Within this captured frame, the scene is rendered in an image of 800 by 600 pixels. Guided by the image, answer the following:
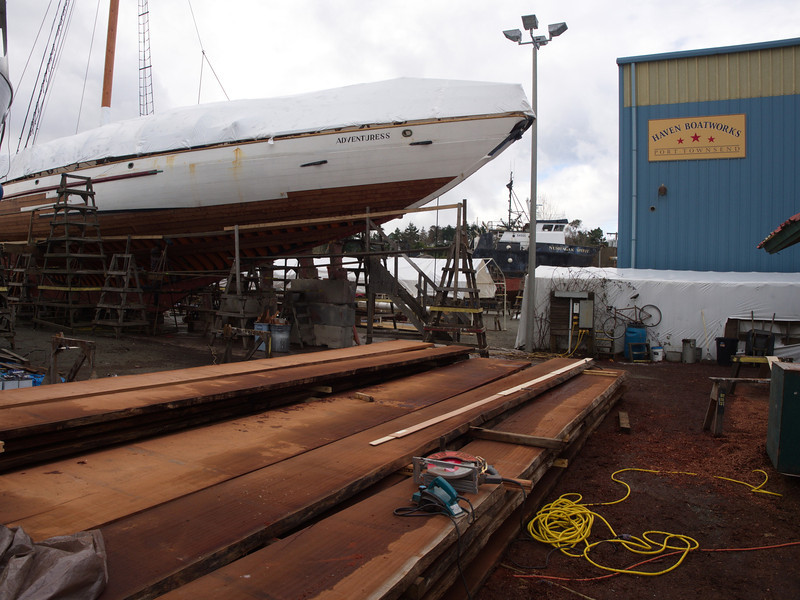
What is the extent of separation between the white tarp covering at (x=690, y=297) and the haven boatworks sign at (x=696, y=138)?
11.2 ft

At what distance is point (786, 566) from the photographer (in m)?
3.21

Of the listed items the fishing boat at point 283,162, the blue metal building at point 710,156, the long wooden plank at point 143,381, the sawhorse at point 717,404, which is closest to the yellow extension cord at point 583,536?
the long wooden plank at point 143,381

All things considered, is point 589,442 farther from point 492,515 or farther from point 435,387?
point 492,515

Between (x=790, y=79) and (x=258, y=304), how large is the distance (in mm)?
15099

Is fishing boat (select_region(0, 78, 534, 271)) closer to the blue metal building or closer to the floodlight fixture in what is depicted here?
the floodlight fixture

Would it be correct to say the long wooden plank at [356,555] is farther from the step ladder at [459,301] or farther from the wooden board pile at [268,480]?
the step ladder at [459,301]

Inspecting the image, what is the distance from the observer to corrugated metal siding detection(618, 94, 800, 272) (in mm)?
14164

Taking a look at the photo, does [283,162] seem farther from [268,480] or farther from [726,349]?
[726,349]

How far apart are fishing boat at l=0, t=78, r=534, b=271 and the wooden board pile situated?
20.9ft

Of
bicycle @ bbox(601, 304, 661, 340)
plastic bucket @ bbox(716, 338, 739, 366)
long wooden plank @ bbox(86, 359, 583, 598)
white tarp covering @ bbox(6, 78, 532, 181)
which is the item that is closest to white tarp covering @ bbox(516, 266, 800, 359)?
bicycle @ bbox(601, 304, 661, 340)

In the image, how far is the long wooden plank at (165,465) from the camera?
2268 millimetres

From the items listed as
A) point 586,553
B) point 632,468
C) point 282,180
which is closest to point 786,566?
point 586,553

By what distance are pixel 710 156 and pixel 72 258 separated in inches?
697

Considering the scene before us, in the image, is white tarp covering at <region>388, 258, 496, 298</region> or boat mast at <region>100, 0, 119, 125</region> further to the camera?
white tarp covering at <region>388, 258, 496, 298</region>
